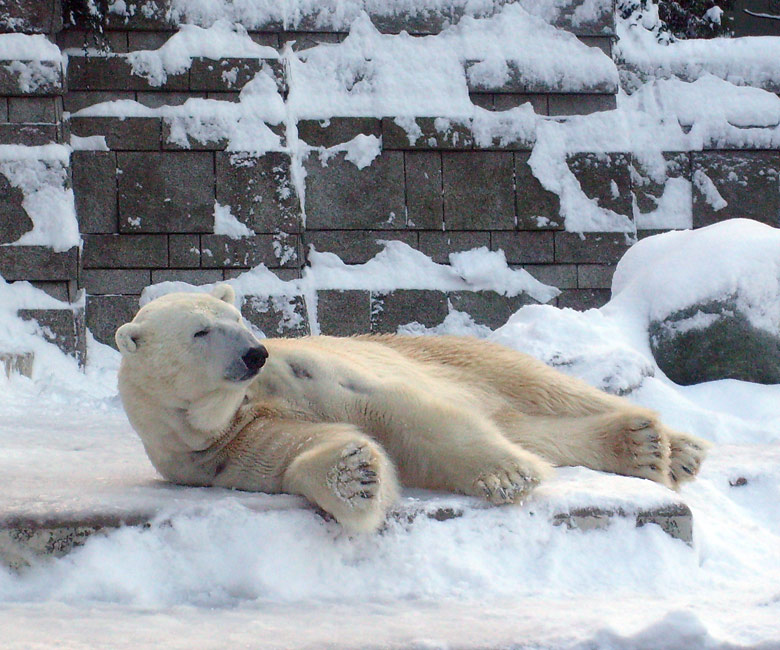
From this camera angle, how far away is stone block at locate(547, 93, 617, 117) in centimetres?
742

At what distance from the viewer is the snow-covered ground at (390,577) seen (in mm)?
1917

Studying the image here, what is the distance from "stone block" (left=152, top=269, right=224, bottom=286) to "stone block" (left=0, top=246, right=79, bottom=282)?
1.90ft

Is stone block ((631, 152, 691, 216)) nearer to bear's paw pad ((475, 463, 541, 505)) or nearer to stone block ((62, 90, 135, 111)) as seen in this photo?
stone block ((62, 90, 135, 111))

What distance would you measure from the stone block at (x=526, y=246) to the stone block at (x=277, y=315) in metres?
1.46

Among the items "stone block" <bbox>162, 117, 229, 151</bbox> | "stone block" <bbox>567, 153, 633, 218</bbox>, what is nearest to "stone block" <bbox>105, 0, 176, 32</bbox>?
"stone block" <bbox>162, 117, 229, 151</bbox>

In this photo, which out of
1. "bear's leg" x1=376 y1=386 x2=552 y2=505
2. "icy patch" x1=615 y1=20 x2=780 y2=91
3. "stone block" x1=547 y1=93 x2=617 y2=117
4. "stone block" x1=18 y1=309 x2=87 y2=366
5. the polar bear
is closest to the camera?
the polar bear

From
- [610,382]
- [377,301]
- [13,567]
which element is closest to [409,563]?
[13,567]

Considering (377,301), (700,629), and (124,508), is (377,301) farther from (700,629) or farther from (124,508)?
(700,629)

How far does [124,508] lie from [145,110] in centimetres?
493

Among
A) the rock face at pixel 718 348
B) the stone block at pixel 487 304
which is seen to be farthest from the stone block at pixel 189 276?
the rock face at pixel 718 348

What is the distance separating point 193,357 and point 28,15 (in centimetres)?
493

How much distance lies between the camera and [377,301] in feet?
23.0

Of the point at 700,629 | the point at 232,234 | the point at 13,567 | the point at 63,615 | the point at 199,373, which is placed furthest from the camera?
the point at 232,234

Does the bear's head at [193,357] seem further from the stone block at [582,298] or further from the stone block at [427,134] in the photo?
the stone block at [582,298]
